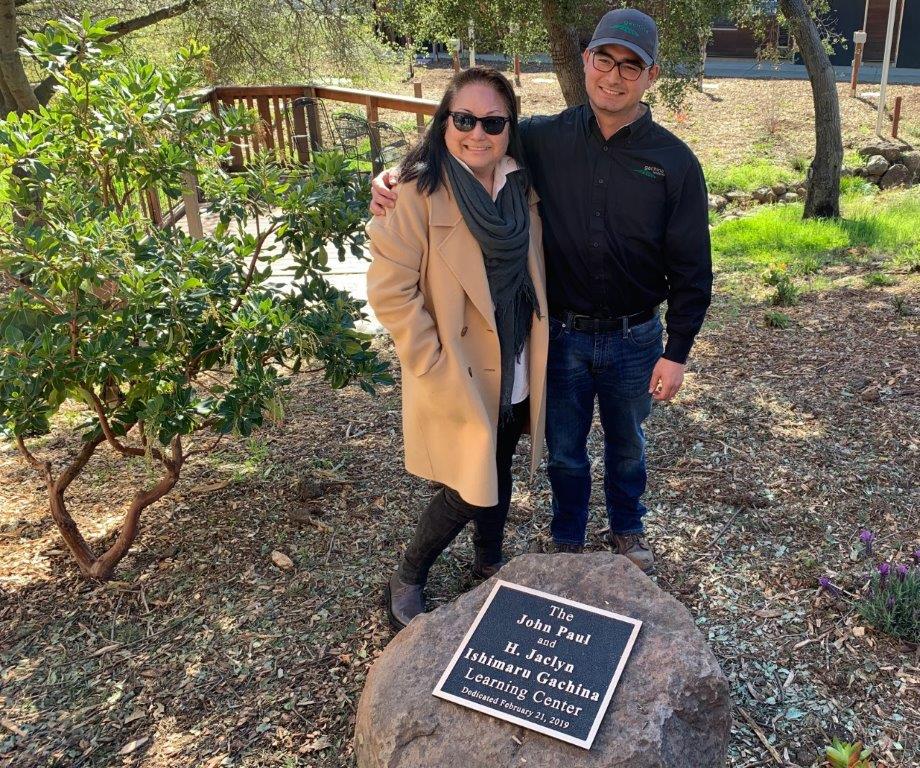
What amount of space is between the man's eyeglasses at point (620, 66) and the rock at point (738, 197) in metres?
9.46

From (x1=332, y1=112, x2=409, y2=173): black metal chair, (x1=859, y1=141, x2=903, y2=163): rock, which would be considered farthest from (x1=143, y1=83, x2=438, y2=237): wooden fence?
(x1=859, y1=141, x2=903, y2=163): rock

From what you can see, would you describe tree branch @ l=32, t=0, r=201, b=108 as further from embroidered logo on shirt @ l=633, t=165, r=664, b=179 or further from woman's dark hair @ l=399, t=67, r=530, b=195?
embroidered logo on shirt @ l=633, t=165, r=664, b=179

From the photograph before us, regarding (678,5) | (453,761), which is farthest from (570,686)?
(678,5)

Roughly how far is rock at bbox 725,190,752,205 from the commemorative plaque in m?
9.98

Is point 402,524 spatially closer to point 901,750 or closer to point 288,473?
point 288,473

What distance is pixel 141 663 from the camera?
3191mm

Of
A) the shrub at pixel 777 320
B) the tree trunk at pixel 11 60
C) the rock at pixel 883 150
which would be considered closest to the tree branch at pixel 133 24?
the tree trunk at pixel 11 60

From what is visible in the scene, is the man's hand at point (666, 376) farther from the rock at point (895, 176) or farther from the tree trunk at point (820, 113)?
the rock at point (895, 176)

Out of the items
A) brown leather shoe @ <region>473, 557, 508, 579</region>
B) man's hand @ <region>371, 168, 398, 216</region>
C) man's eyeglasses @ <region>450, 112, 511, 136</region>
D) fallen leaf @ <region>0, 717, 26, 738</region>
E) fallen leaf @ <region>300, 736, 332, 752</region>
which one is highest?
man's eyeglasses @ <region>450, 112, 511, 136</region>

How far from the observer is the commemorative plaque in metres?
2.38

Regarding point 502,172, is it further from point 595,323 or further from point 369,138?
point 369,138

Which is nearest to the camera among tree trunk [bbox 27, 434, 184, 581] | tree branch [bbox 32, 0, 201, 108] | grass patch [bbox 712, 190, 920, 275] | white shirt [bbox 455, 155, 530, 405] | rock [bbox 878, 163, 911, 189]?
white shirt [bbox 455, 155, 530, 405]

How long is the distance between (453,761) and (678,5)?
606 cm

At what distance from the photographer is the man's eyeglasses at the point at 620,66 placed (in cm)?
270
